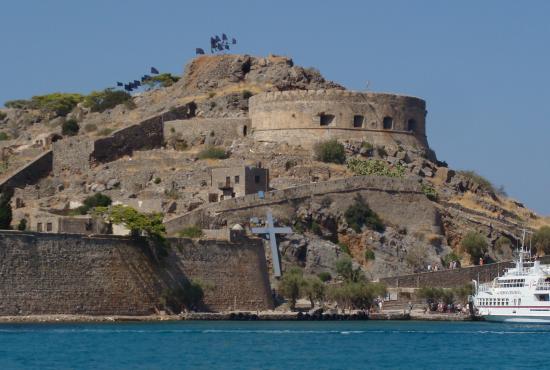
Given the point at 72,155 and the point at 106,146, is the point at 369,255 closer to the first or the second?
the point at 106,146

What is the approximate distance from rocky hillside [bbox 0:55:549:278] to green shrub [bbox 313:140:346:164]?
37 cm

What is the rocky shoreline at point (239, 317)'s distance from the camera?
55.5 m

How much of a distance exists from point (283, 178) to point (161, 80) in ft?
83.8

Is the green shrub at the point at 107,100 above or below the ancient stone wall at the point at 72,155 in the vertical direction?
above

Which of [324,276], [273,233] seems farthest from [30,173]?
[324,276]

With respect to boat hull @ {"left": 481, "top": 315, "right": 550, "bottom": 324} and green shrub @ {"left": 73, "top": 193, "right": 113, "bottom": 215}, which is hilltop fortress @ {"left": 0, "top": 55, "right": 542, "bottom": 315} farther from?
boat hull @ {"left": 481, "top": 315, "right": 550, "bottom": 324}

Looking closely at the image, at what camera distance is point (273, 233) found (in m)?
67.4

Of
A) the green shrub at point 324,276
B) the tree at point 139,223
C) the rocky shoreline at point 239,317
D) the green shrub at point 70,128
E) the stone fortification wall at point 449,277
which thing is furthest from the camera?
the green shrub at point 70,128

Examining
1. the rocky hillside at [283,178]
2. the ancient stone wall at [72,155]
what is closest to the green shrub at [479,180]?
the rocky hillside at [283,178]

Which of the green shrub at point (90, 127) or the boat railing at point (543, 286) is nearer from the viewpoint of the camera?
the boat railing at point (543, 286)

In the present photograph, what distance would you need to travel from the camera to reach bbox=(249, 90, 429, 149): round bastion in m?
79.4

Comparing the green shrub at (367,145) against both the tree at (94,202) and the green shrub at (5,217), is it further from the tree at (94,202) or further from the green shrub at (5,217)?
the green shrub at (5,217)

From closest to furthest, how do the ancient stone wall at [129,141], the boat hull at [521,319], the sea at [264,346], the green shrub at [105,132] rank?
1. the sea at [264,346]
2. the boat hull at [521,319]
3. the ancient stone wall at [129,141]
4. the green shrub at [105,132]

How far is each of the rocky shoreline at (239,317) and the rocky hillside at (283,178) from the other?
344cm
